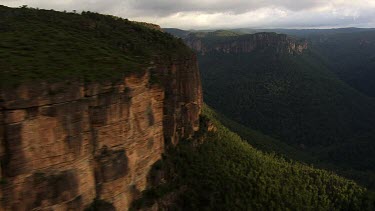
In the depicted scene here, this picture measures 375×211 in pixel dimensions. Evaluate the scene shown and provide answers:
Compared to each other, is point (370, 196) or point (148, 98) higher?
point (148, 98)

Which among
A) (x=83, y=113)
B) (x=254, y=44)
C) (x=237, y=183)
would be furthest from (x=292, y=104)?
(x=83, y=113)

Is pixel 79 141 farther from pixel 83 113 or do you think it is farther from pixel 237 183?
pixel 237 183

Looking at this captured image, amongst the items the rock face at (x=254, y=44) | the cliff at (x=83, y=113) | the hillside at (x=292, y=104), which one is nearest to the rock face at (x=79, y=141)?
the cliff at (x=83, y=113)

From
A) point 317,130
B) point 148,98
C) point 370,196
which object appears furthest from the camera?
point 317,130

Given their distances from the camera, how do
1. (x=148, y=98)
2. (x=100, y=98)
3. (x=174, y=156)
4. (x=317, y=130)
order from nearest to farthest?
(x=100, y=98)
(x=148, y=98)
(x=174, y=156)
(x=317, y=130)

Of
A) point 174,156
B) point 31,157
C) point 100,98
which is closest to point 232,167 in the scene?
point 174,156

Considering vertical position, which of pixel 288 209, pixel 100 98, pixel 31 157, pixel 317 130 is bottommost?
pixel 317 130

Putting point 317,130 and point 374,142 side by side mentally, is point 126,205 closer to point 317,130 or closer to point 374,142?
point 374,142
